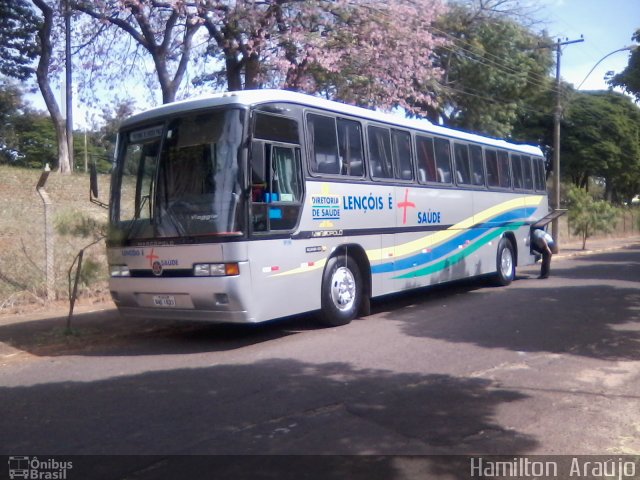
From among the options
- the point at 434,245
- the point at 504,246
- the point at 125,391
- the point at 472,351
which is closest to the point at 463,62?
the point at 504,246

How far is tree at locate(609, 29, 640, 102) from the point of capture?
29.8 meters

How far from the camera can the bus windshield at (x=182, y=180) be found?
27.5ft

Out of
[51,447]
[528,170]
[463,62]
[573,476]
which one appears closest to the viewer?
[573,476]

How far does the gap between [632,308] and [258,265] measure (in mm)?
6940

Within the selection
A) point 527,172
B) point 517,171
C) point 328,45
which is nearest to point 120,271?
point 328,45

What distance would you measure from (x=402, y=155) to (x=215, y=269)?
477 centimetres

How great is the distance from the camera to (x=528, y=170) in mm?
17375

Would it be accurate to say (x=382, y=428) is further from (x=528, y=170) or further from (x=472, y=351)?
(x=528, y=170)

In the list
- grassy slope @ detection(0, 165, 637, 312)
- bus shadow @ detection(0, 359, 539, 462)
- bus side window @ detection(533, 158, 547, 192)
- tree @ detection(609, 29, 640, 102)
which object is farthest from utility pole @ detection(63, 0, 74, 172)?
tree @ detection(609, 29, 640, 102)

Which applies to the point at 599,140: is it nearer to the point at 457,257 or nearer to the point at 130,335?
the point at 457,257

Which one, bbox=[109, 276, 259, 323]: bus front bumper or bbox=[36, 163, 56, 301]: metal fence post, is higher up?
bbox=[36, 163, 56, 301]: metal fence post

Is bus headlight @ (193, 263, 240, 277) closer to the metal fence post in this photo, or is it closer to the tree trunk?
the metal fence post

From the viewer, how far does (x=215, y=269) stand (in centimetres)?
838

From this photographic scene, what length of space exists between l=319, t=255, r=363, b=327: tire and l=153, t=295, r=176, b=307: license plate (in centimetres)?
221
